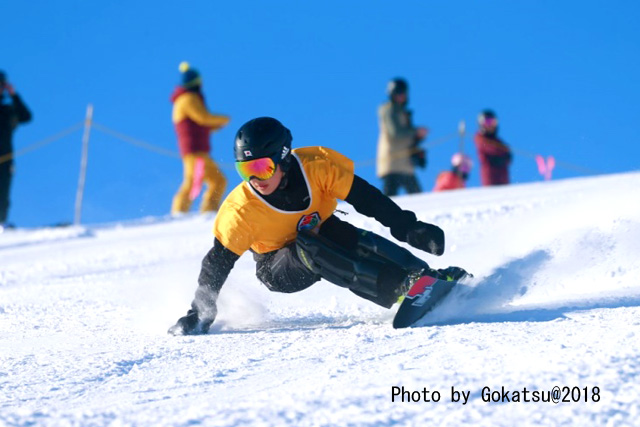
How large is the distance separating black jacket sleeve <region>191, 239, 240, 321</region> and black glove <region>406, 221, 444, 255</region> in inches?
30.0

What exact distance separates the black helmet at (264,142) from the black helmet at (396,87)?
539 cm

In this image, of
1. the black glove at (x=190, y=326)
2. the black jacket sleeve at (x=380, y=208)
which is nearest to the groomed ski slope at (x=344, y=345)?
the black glove at (x=190, y=326)

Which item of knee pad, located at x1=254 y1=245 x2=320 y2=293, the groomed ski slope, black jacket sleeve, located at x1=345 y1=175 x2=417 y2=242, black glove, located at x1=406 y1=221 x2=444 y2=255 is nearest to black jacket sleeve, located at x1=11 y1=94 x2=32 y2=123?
the groomed ski slope

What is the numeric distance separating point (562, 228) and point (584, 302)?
1.82 m

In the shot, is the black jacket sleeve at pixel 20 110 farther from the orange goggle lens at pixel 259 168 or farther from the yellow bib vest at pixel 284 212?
the orange goggle lens at pixel 259 168

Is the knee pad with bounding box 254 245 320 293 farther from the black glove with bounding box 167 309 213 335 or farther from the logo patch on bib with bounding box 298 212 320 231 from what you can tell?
the black glove with bounding box 167 309 213 335

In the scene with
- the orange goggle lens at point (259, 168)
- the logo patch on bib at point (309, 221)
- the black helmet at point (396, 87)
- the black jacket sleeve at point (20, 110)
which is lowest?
the logo patch on bib at point (309, 221)

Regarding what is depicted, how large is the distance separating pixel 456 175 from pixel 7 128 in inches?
213

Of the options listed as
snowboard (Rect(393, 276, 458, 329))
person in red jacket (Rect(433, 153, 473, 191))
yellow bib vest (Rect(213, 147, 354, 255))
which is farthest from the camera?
person in red jacket (Rect(433, 153, 473, 191))

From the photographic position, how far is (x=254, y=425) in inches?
84.0

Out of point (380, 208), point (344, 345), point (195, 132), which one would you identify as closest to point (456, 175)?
point (195, 132)

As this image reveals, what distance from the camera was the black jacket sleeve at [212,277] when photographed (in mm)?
3787

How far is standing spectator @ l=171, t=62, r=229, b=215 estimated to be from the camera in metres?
9.00

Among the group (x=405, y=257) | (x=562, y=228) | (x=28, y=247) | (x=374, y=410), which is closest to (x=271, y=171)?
(x=405, y=257)
